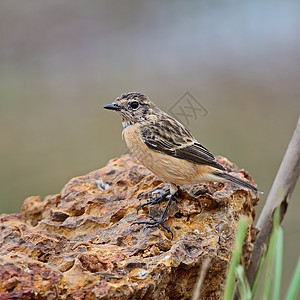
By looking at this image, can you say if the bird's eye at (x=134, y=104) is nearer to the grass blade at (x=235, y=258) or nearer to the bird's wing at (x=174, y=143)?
the bird's wing at (x=174, y=143)

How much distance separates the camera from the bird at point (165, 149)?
4.66 metres

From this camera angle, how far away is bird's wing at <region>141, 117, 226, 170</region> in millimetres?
4969

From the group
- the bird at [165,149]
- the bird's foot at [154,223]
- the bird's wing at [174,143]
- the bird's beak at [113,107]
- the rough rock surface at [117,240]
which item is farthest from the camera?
the bird's beak at [113,107]

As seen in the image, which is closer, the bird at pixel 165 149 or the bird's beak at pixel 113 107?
the bird at pixel 165 149

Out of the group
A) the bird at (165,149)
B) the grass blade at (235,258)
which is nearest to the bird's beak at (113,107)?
the bird at (165,149)

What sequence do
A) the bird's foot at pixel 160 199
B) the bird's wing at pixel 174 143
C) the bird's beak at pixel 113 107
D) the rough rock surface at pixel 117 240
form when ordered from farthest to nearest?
the bird's beak at pixel 113 107 < the bird's wing at pixel 174 143 < the bird's foot at pixel 160 199 < the rough rock surface at pixel 117 240

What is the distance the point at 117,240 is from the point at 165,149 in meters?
1.33

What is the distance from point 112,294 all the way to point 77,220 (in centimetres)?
109

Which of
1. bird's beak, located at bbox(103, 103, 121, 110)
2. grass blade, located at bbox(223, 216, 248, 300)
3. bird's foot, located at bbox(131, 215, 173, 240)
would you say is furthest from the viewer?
bird's beak, located at bbox(103, 103, 121, 110)


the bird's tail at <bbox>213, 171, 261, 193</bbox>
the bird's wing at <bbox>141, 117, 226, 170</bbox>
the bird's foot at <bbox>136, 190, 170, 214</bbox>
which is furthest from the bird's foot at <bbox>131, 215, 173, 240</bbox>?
the bird's wing at <bbox>141, 117, 226, 170</bbox>

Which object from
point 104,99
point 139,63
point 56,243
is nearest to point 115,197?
point 56,243

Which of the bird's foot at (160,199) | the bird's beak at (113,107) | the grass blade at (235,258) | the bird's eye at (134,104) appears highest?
the bird's eye at (134,104)

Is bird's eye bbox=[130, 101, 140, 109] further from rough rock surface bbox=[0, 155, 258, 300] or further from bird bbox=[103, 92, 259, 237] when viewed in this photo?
rough rock surface bbox=[0, 155, 258, 300]

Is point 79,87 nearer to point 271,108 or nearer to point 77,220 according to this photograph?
point 271,108
